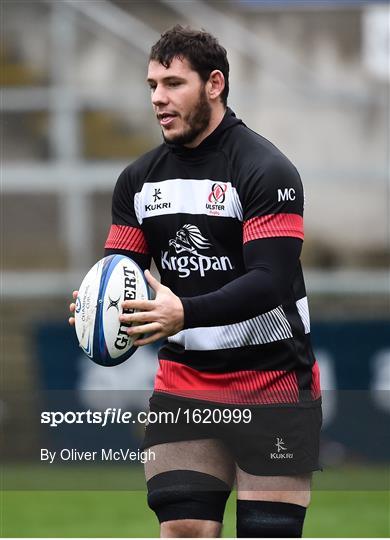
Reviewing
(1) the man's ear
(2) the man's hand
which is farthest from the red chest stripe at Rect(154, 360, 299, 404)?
(1) the man's ear

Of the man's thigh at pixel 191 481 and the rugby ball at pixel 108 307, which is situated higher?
the rugby ball at pixel 108 307

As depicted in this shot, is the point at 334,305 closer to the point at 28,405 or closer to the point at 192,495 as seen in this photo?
the point at 28,405

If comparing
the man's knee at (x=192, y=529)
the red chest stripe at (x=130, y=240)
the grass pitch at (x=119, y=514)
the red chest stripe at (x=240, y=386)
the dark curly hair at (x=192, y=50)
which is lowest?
the grass pitch at (x=119, y=514)

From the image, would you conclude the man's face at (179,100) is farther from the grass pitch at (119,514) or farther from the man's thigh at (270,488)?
the grass pitch at (119,514)

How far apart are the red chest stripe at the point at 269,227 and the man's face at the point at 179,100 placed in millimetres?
430

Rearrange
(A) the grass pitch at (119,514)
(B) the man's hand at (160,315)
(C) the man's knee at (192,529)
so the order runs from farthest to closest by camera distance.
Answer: (A) the grass pitch at (119,514), (C) the man's knee at (192,529), (B) the man's hand at (160,315)

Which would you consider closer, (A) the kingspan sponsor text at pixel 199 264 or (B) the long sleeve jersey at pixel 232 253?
(B) the long sleeve jersey at pixel 232 253

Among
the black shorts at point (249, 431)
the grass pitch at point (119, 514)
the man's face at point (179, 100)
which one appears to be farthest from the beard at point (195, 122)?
the grass pitch at point (119, 514)

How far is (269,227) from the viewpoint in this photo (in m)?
4.41

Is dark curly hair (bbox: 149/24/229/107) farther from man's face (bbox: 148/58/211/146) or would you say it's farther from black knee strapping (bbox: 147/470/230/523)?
black knee strapping (bbox: 147/470/230/523)

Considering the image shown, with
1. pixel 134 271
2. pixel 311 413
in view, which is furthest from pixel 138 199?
pixel 311 413

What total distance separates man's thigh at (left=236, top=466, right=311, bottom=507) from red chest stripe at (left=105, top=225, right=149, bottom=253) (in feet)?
3.08

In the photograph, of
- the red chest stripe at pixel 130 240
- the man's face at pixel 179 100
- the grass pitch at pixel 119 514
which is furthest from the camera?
the grass pitch at pixel 119 514

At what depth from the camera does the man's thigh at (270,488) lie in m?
4.42
